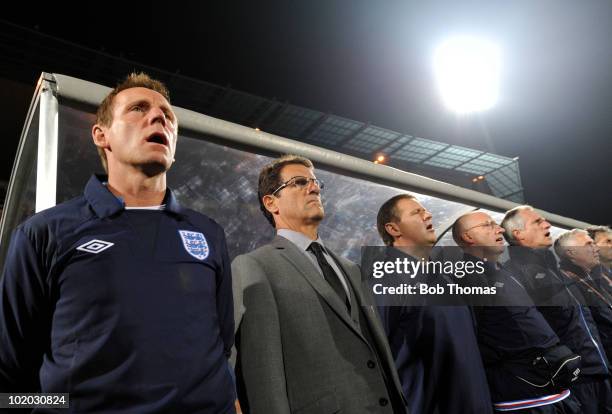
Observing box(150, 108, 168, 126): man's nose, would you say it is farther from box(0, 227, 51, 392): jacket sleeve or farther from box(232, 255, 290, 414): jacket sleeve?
box(232, 255, 290, 414): jacket sleeve

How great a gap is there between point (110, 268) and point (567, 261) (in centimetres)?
419

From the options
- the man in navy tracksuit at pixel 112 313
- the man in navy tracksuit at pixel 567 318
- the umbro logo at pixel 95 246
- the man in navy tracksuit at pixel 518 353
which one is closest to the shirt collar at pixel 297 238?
the man in navy tracksuit at pixel 112 313

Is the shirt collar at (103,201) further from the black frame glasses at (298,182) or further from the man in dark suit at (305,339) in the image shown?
the black frame glasses at (298,182)

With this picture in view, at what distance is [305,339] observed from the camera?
1.71 meters

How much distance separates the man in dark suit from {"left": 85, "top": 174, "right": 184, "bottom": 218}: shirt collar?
0.51 m

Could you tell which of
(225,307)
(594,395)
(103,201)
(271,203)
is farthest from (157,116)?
(594,395)

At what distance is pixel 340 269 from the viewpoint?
2111mm

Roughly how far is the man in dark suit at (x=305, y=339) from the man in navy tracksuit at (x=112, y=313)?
27 centimetres

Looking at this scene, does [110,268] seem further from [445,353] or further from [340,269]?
[445,353]

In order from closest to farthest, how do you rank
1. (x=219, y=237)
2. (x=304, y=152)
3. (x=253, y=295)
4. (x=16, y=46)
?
(x=219, y=237), (x=253, y=295), (x=304, y=152), (x=16, y=46)

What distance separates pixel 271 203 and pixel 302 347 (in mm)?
820

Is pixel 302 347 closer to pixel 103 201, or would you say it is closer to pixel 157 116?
pixel 103 201

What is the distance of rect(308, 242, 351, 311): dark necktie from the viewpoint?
192cm

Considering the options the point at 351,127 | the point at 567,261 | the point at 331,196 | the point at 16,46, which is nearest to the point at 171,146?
the point at 331,196
